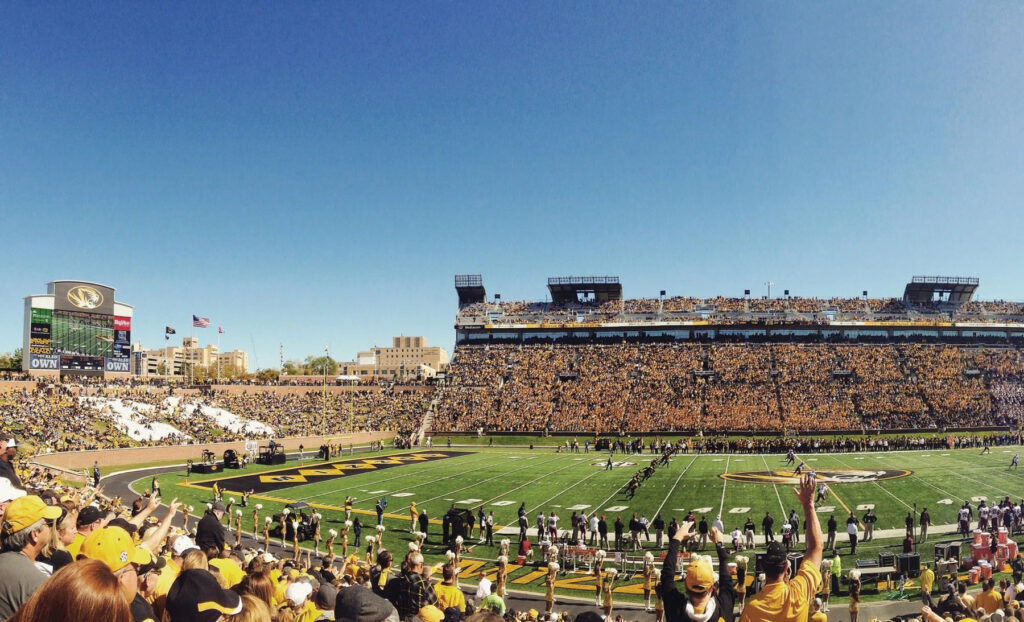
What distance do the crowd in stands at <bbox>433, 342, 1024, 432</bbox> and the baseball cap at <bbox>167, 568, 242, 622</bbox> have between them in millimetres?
57138

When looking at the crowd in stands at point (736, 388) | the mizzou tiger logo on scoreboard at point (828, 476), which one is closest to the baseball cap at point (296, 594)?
the mizzou tiger logo on scoreboard at point (828, 476)

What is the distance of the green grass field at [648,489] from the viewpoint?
25656mm

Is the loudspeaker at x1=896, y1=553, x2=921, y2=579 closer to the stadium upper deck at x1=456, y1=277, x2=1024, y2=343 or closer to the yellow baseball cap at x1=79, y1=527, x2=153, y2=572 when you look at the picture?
the yellow baseball cap at x1=79, y1=527, x2=153, y2=572

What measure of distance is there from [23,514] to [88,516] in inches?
69.3

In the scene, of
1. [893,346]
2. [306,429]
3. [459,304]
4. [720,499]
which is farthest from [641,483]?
[459,304]

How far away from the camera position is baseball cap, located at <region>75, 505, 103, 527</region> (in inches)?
233

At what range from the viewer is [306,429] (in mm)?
62156

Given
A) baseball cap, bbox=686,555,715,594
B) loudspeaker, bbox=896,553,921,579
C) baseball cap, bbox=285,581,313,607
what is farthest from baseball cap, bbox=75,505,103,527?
loudspeaker, bbox=896,553,921,579

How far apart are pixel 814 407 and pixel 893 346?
53.3ft

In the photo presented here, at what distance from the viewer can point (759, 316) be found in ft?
242

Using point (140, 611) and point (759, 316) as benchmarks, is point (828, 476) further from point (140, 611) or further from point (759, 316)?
point (759, 316)

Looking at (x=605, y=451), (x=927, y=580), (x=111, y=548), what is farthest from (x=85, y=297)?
(x=111, y=548)

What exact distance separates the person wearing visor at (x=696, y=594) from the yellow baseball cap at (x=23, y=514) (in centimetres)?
430

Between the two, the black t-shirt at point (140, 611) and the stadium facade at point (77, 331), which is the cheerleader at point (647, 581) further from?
the stadium facade at point (77, 331)
